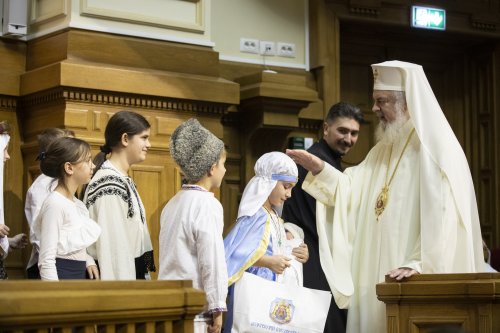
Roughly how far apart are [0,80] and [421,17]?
12.5ft

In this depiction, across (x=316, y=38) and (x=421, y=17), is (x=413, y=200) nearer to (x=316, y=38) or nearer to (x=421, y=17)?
(x=316, y=38)

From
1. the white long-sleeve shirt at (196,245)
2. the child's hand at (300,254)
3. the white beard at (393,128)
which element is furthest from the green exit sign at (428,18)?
the white long-sleeve shirt at (196,245)

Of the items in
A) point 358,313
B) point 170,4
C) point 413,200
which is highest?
point 170,4

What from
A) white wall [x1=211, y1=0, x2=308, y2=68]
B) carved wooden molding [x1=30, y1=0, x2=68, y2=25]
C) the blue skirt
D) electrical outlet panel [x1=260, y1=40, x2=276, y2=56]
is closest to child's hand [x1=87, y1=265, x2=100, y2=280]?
the blue skirt

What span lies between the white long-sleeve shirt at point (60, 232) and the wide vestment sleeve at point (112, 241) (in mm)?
213

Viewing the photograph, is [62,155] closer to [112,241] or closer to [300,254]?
[112,241]

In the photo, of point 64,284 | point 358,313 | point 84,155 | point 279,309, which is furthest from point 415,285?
point 64,284

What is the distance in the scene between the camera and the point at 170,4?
6770mm

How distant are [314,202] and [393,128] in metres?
0.72

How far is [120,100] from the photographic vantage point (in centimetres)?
636

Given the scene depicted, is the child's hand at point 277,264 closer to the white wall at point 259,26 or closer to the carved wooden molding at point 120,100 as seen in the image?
the carved wooden molding at point 120,100

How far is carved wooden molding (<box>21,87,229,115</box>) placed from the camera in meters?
6.16

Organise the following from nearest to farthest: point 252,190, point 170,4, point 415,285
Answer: point 415,285 → point 252,190 → point 170,4

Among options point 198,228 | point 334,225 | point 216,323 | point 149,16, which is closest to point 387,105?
point 334,225
